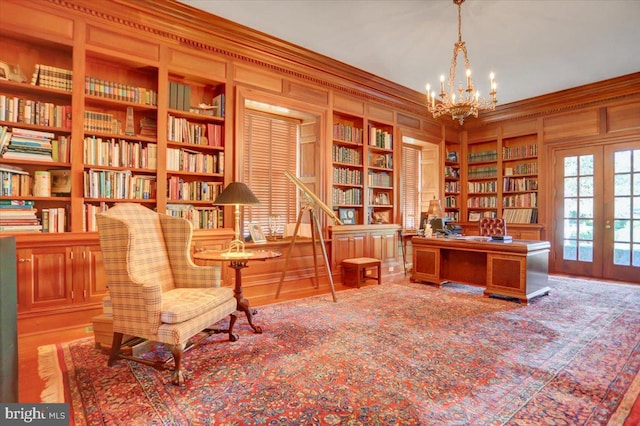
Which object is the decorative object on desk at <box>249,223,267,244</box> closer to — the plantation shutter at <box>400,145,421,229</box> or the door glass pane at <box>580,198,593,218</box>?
the plantation shutter at <box>400,145,421,229</box>

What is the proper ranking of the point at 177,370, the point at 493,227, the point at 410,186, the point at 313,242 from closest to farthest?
the point at 177,370 → the point at 313,242 → the point at 493,227 → the point at 410,186

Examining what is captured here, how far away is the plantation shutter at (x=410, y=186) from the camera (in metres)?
7.06

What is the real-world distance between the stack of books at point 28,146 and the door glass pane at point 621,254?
26.7ft

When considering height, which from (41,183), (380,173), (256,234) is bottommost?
(256,234)

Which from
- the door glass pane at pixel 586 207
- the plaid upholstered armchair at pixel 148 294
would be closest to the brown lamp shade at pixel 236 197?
the plaid upholstered armchair at pixel 148 294

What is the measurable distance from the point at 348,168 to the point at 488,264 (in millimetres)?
2649

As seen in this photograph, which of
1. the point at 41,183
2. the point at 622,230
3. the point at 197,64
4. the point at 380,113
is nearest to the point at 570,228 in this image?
the point at 622,230

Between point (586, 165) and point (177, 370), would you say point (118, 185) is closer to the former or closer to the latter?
point (177, 370)

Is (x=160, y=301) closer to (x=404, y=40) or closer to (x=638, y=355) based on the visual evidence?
(x=638, y=355)

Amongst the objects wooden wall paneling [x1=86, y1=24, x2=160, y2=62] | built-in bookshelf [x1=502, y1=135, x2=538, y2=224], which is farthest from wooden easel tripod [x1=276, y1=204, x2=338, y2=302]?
built-in bookshelf [x1=502, y1=135, x2=538, y2=224]

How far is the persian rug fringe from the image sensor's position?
202 centimetres

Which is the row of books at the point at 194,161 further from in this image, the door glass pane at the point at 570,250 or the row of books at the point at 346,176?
the door glass pane at the point at 570,250

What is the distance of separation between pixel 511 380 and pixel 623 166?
560cm

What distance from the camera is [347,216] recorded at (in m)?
5.77
